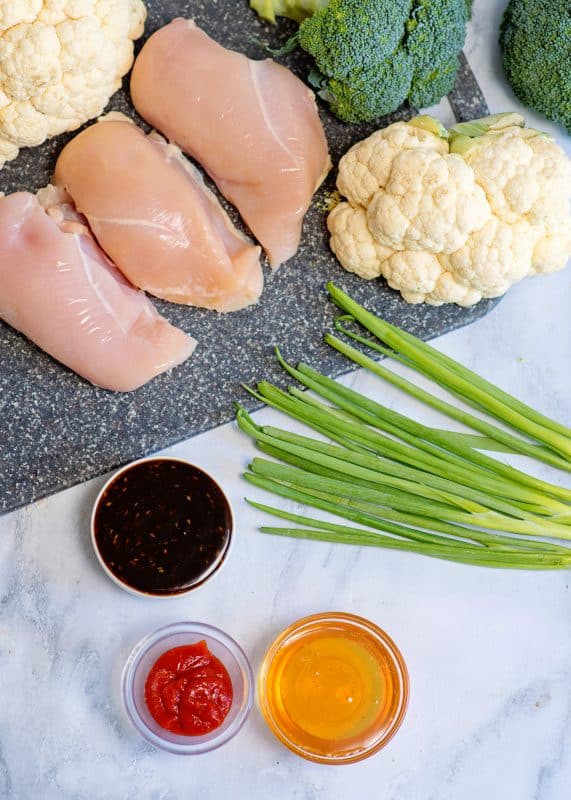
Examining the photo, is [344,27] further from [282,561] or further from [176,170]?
[282,561]

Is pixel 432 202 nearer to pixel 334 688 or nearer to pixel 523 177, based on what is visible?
pixel 523 177

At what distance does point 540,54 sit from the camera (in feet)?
6.40

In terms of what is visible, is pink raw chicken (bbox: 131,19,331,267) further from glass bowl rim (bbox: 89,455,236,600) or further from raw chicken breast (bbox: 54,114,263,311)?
glass bowl rim (bbox: 89,455,236,600)

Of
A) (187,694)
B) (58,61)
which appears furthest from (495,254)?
(187,694)

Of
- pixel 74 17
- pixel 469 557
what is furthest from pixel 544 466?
pixel 74 17

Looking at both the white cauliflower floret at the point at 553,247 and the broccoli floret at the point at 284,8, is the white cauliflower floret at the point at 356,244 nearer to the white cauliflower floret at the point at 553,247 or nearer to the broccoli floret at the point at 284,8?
the white cauliflower floret at the point at 553,247

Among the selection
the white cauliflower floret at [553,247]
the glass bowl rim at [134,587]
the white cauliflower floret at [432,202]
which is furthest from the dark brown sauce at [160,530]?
the white cauliflower floret at [553,247]

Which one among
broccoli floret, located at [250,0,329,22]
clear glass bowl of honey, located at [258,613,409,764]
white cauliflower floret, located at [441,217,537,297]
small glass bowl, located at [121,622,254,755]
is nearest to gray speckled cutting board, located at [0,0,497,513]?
broccoli floret, located at [250,0,329,22]

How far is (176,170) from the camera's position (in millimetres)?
1935

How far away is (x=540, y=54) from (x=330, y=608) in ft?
4.21

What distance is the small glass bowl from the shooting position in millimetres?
1823

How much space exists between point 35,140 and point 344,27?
2.19 ft

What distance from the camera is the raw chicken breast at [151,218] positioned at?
188 centimetres

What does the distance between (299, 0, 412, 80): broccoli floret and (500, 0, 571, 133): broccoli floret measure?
303 millimetres
